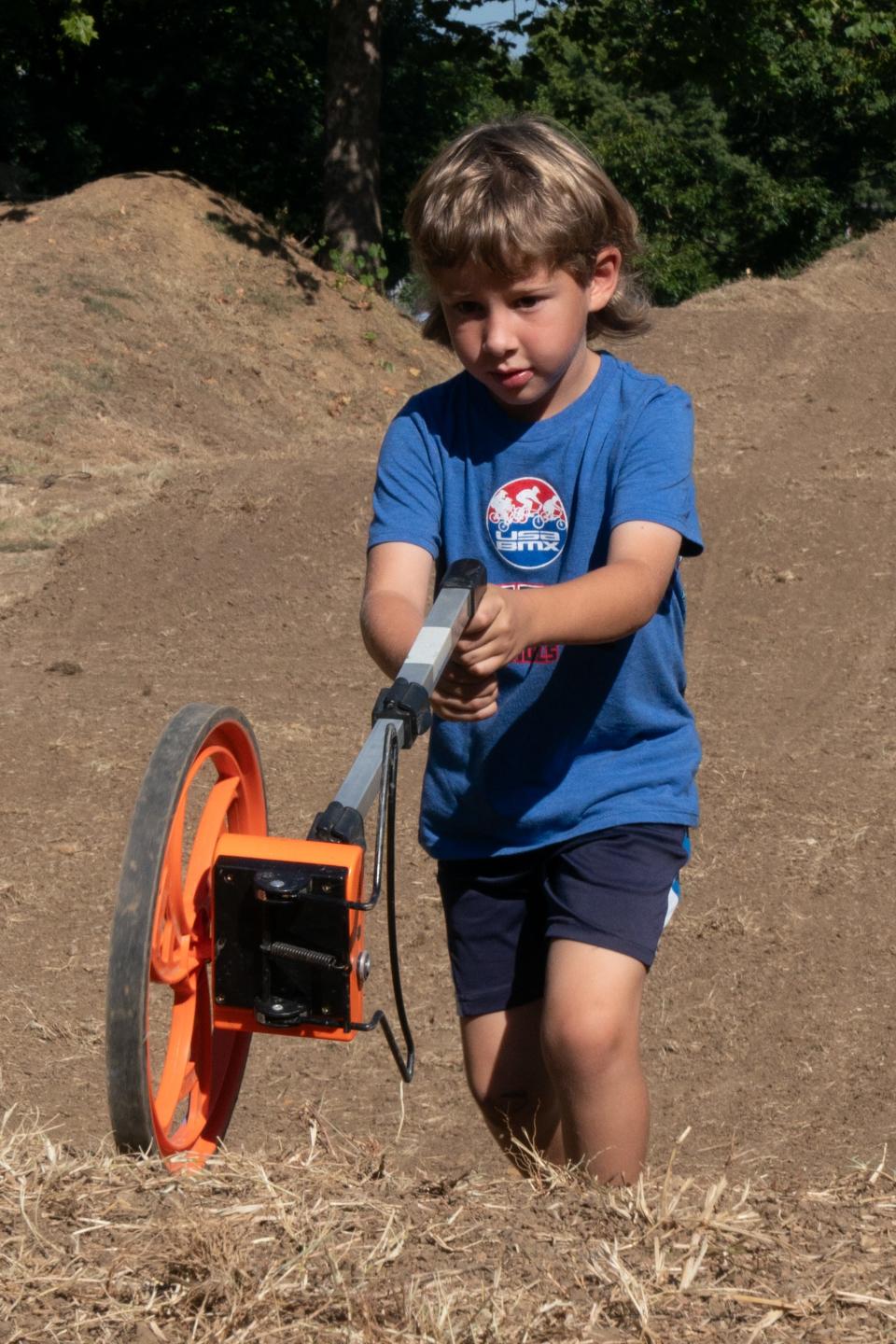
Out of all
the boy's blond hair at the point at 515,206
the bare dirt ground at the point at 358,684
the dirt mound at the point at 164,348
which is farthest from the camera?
the dirt mound at the point at 164,348

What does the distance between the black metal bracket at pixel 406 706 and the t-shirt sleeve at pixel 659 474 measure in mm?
780

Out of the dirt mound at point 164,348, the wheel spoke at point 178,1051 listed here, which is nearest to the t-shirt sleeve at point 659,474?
the wheel spoke at point 178,1051

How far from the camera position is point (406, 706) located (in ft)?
6.55

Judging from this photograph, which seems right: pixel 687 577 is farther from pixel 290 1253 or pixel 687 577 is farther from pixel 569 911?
pixel 290 1253

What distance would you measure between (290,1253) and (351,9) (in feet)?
52.1

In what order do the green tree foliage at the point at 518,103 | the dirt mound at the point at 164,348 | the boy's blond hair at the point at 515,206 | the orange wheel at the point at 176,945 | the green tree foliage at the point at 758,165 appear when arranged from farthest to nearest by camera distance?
1. the green tree foliage at the point at 758,165
2. the green tree foliage at the point at 518,103
3. the dirt mound at the point at 164,348
4. the boy's blond hair at the point at 515,206
5. the orange wheel at the point at 176,945

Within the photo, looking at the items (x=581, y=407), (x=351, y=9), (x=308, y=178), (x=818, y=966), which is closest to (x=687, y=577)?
(x=818, y=966)

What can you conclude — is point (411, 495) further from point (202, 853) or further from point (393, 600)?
point (202, 853)

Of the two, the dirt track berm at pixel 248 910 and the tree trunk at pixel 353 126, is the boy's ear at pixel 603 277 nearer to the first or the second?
the dirt track berm at pixel 248 910

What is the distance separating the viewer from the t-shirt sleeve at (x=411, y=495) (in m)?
2.85

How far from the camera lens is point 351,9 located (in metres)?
16.2

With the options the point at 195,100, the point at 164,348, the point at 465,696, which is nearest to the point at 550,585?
the point at 465,696

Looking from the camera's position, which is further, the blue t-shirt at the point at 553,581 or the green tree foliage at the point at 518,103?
the green tree foliage at the point at 518,103

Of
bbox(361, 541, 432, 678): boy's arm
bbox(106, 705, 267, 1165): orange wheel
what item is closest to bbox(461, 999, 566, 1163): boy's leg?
bbox(106, 705, 267, 1165): orange wheel
